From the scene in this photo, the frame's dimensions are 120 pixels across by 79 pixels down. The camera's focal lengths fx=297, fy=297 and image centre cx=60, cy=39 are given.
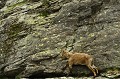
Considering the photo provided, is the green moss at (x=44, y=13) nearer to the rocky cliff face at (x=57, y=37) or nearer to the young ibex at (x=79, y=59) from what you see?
the rocky cliff face at (x=57, y=37)

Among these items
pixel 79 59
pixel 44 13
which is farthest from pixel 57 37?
pixel 44 13

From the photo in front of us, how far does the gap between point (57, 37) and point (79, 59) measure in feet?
11.8

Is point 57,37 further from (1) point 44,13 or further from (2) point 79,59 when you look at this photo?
(1) point 44,13

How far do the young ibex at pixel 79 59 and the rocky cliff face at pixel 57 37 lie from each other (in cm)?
35

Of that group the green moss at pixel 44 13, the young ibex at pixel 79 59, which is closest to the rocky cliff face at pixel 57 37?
the green moss at pixel 44 13

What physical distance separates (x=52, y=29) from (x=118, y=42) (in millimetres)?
5739

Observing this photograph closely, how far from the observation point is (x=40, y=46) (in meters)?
22.5

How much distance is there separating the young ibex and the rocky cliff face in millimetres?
353

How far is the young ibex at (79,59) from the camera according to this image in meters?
19.3

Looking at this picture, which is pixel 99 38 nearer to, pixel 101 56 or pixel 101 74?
pixel 101 56

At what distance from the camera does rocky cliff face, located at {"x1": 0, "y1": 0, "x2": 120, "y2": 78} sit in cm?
2017

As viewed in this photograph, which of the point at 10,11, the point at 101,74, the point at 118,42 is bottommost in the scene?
the point at 101,74

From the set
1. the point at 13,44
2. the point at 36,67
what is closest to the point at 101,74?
the point at 36,67

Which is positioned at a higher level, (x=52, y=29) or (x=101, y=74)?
(x=52, y=29)
